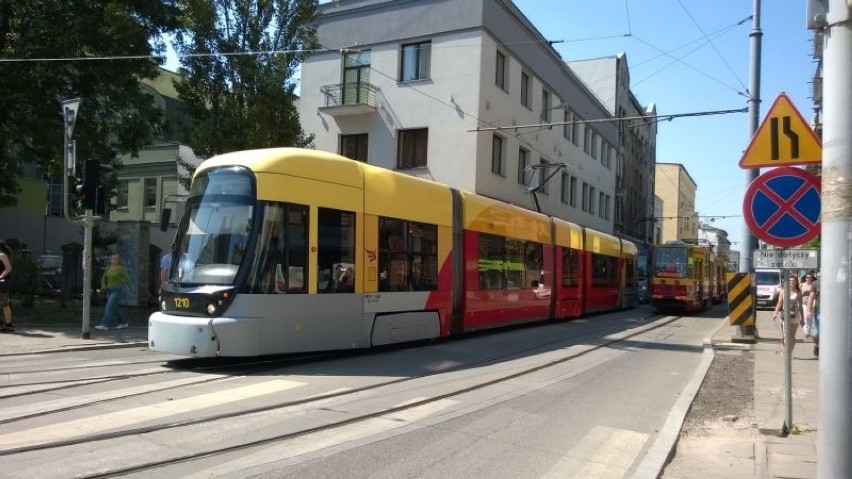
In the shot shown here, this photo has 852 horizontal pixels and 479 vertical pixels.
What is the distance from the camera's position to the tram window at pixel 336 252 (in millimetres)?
10414

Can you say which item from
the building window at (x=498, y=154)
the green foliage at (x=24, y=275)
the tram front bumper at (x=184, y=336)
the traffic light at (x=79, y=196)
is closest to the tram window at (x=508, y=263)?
the tram front bumper at (x=184, y=336)

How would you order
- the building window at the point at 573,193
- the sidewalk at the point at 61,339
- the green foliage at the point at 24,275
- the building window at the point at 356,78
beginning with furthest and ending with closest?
the building window at the point at 573,193 < the building window at the point at 356,78 < the green foliage at the point at 24,275 < the sidewalk at the point at 61,339

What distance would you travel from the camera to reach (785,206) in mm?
6305

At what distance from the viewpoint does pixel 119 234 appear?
66.1 feet

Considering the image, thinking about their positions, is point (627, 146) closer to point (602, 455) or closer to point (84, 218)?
point (84, 218)

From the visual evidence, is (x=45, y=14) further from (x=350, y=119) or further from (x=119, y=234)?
(x=350, y=119)

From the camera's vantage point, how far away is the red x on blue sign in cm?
616

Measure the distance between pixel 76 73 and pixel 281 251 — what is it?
1225 centimetres

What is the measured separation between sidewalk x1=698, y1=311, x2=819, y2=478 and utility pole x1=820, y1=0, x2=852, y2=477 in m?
1.56

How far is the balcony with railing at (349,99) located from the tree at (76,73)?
8940 mm

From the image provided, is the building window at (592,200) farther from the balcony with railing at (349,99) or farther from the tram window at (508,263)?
the tram window at (508,263)

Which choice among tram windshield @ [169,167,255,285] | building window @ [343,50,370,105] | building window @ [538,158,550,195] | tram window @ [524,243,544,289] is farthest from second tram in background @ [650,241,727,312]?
tram windshield @ [169,167,255,285]

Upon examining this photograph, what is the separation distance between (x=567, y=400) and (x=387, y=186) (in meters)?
5.15

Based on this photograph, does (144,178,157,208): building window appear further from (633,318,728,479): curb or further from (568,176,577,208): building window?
(633,318,728,479): curb
